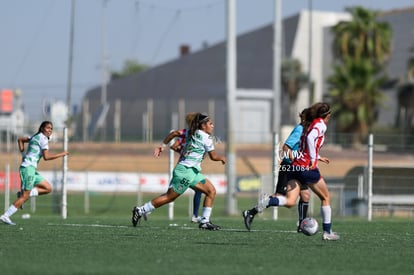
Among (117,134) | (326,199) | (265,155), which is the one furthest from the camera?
(117,134)

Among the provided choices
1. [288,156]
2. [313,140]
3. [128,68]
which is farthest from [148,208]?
[128,68]

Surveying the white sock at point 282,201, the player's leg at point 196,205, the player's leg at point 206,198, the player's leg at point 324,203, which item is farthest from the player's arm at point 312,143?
the player's leg at point 196,205

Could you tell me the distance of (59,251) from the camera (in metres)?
12.8

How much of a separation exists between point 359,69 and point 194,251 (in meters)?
54.4

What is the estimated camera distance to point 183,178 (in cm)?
1709

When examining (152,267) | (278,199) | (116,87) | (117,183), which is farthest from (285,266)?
(116,87)

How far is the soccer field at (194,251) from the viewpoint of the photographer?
11047 millimetres

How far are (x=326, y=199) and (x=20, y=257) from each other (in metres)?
4.69

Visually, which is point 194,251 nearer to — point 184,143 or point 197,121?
point 197,121

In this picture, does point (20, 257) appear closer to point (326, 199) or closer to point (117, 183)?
point (326, 199)

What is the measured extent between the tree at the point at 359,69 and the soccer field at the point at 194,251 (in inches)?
1911

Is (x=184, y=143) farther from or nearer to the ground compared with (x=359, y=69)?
nearer to the ground

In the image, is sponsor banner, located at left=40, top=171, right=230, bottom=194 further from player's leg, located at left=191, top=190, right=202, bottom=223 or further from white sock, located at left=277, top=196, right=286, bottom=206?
white sock, located at left=277, top=196, right=286, bottom=206

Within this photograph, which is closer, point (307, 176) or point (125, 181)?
point (307, 176)
